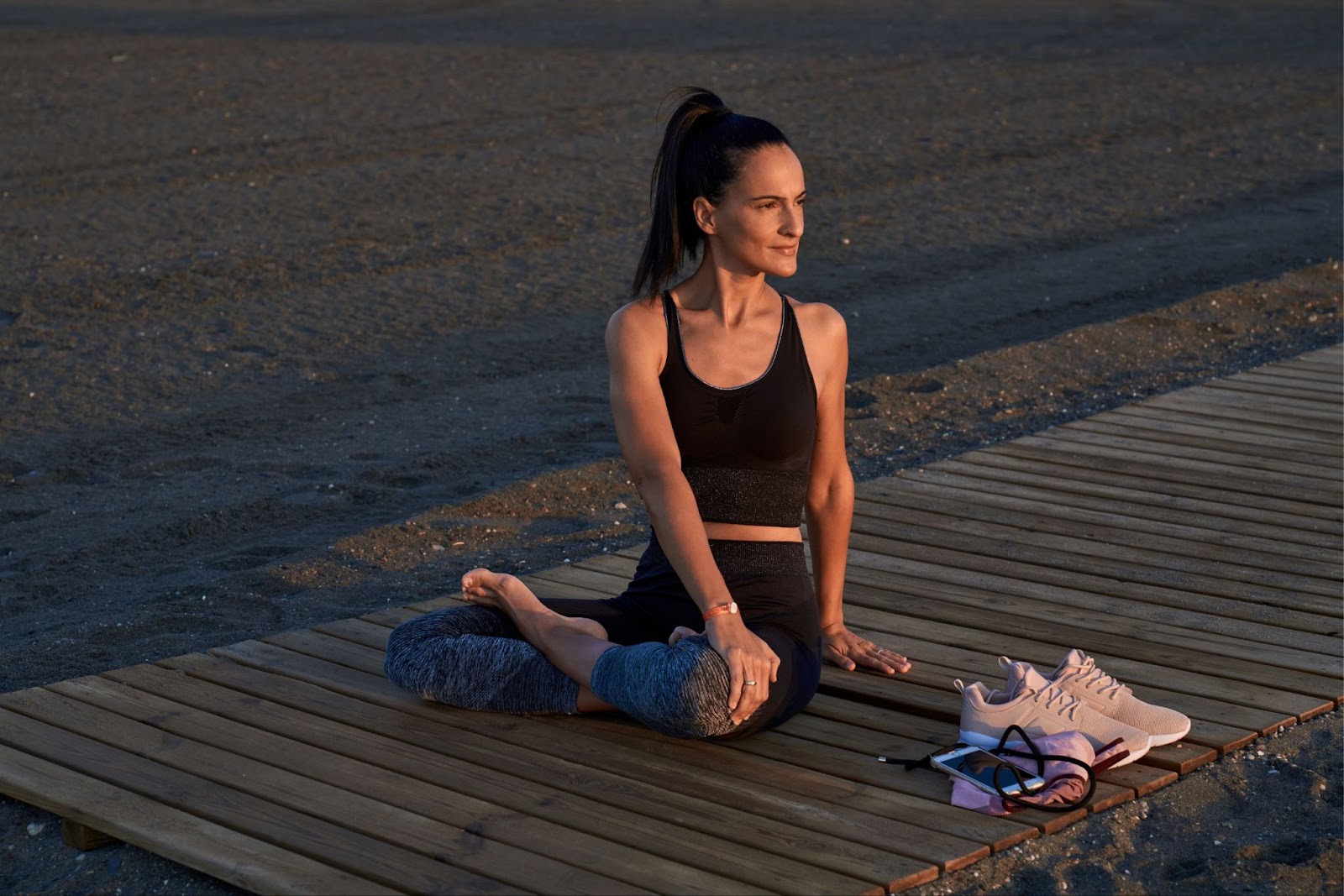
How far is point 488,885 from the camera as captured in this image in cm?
322

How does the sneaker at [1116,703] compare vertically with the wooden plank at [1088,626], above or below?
above

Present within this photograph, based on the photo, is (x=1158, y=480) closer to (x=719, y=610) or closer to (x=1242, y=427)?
(x=1242, y=427)

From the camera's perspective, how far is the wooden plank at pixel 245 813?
3266 mm

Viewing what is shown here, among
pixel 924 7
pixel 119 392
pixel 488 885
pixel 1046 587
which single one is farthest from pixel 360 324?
pixel 924 7

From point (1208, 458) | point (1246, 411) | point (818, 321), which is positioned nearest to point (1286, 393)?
point (1246, 411)

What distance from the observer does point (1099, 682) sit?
3885 millimetres

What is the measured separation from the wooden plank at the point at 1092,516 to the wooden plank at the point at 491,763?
218 centimetres

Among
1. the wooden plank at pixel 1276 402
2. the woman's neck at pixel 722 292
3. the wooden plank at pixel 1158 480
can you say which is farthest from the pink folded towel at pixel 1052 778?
the wooden plank at pixel 1276 402

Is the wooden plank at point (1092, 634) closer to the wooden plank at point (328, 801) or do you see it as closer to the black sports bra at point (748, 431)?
the black sports bra at point (748, 431)

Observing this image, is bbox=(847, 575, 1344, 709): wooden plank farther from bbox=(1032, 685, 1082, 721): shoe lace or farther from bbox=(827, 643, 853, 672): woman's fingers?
bbox=(1032, 685, 1082, 721): shoe lace

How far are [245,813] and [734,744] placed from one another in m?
1.05

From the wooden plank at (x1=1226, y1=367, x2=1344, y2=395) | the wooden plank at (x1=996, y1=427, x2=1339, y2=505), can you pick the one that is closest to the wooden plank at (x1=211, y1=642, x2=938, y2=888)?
the wooden plank at (x1=996, y1=427, x2=1339, y2=505)

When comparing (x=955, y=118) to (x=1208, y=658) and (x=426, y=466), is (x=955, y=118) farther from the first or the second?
(x=1208, y=658)

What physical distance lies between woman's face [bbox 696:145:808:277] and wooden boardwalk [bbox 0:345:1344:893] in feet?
3.50
